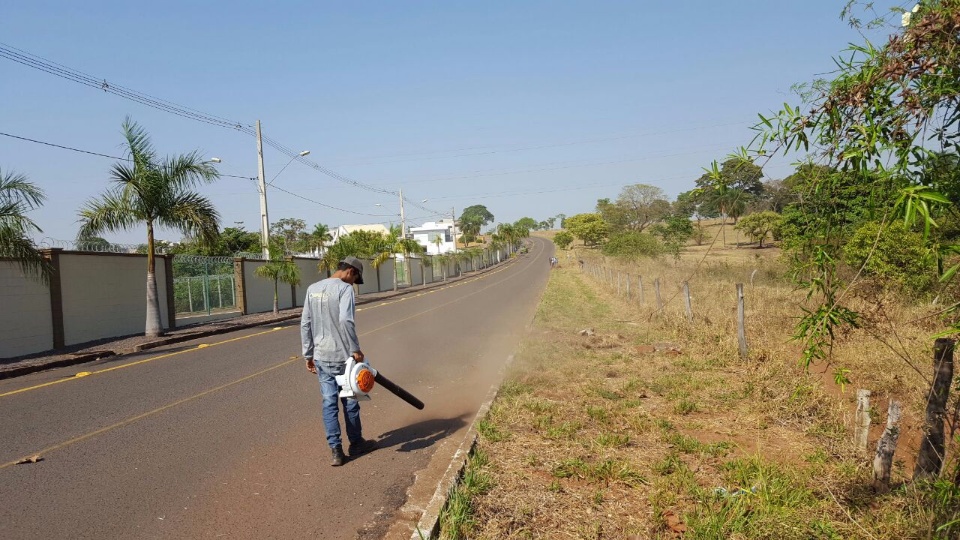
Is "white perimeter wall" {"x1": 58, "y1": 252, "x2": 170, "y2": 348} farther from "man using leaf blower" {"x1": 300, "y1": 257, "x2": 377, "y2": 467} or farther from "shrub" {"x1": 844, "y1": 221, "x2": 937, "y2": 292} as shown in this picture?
"shrub" {"x1": 844, "y1": 221, "x2": 937, "y2": 292}

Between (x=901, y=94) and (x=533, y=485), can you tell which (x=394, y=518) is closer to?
(x=533, y=485)

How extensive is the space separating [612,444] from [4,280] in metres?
14.8

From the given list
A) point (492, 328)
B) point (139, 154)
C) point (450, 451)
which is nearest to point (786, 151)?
point (450, 451)

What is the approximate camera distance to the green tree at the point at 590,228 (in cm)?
10931

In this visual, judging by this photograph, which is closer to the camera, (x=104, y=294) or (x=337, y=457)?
(x=337, y=457)

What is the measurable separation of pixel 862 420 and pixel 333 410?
4.35 m

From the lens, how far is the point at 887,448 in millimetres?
4102

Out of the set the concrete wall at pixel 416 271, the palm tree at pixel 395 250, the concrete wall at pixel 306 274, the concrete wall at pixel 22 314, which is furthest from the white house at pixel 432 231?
the concrete wall at pixel 22 314

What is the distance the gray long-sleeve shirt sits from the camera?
561cm

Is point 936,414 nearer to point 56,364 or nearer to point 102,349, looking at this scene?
point 56,364

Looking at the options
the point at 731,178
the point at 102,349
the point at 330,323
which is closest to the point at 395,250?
the point at 102,349

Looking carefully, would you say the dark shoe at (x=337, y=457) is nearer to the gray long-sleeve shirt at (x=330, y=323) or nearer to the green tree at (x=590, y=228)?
the gray long-sleeve shirt at (x=330, y=323)

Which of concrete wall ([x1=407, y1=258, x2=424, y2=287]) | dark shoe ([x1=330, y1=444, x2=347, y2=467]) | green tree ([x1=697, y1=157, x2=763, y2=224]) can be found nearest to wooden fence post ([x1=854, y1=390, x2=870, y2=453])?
green tree ([x1=697, y1=157, x2=763, y2=224])

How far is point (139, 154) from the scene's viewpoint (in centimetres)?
1712
